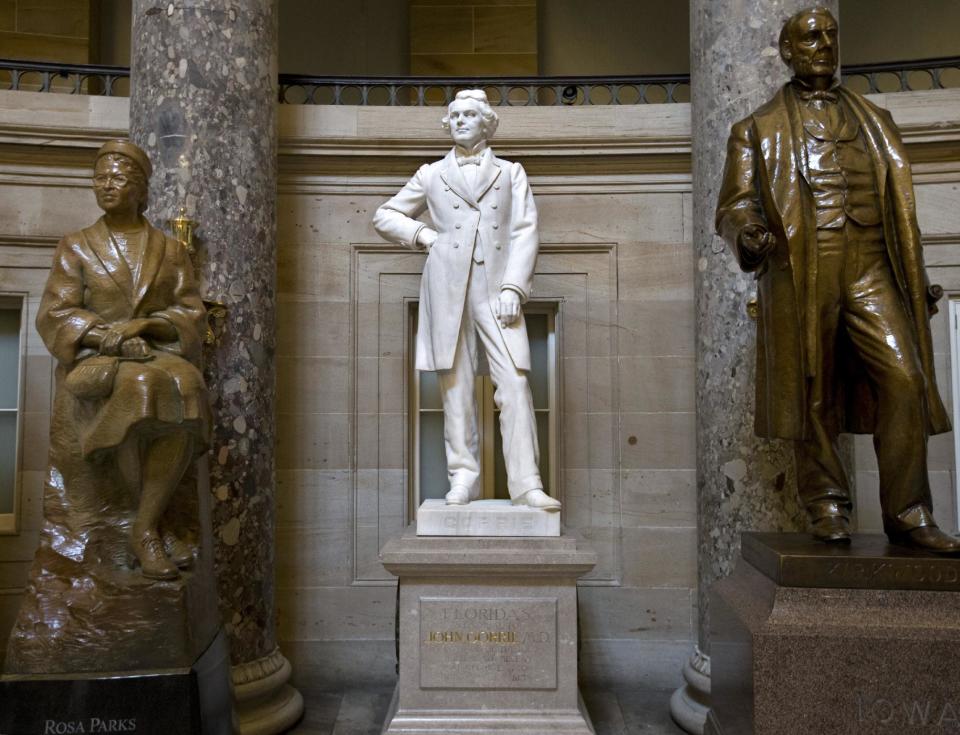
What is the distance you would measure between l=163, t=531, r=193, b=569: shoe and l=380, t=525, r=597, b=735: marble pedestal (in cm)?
81

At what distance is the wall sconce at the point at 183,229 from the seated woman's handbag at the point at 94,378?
131 cm

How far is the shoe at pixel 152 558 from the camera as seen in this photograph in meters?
3.31

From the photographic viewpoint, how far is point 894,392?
304cm

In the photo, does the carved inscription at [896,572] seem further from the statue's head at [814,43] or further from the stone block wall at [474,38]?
the stone block wall at [474,38]

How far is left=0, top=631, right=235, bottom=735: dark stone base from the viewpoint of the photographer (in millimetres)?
3102

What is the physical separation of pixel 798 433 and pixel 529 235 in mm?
1683

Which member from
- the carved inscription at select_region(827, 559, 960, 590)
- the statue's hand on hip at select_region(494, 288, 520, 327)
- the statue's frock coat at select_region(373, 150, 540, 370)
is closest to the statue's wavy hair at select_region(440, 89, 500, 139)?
the statue's frock coat at select_region(373, 150, 540, 370)

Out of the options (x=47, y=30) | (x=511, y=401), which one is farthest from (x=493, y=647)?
(x=47, y=30)

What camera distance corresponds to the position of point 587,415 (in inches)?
223

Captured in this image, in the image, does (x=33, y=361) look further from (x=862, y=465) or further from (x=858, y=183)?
(x=862, y=465)

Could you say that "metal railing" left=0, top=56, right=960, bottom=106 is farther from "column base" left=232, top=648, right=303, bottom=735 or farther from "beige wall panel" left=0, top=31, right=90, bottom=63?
"column base" left=232, top=648, right=303, bottom=735

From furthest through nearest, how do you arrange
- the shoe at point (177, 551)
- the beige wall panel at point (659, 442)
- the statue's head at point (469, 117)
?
1. the beige wall panel at point (659, 442)
2. the statue's head at point (469, 117)
3. the shoe at point (177, 551)

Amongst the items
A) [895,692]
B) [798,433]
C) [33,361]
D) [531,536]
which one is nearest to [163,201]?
[33,361]

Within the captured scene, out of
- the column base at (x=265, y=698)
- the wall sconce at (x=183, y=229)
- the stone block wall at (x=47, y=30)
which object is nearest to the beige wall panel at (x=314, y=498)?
the column base at (x=265, y=698)
